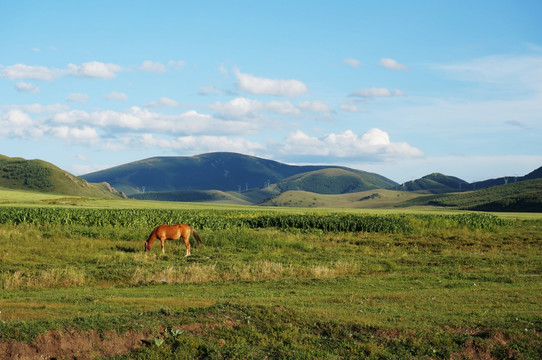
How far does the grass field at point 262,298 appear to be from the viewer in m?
12.6

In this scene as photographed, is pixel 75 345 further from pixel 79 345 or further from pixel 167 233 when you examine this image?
pixel 167 233

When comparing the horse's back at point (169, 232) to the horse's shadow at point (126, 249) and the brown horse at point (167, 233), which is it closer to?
the brown horse at point (167, 233)

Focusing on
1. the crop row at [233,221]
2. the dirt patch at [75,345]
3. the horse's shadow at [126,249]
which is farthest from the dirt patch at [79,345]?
the crop row at [233,221]

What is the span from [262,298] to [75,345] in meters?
7.63

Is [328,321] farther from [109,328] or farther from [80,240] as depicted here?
[80,240]

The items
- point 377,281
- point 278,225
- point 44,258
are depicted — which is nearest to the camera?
point 377,281

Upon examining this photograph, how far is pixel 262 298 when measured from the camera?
18891 mm

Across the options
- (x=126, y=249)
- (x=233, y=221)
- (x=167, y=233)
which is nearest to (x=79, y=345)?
(x=167, y=233)

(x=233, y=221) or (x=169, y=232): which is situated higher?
(x=169, y=232)

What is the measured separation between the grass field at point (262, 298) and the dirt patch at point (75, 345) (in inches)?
1.0

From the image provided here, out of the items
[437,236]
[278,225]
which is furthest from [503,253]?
[278,225]

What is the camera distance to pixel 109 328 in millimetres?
13000

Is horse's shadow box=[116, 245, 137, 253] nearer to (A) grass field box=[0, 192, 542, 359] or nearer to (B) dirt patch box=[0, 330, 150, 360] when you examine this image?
(A) grass field box=[0, 192, 542, 359]

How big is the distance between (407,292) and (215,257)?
532 inches
